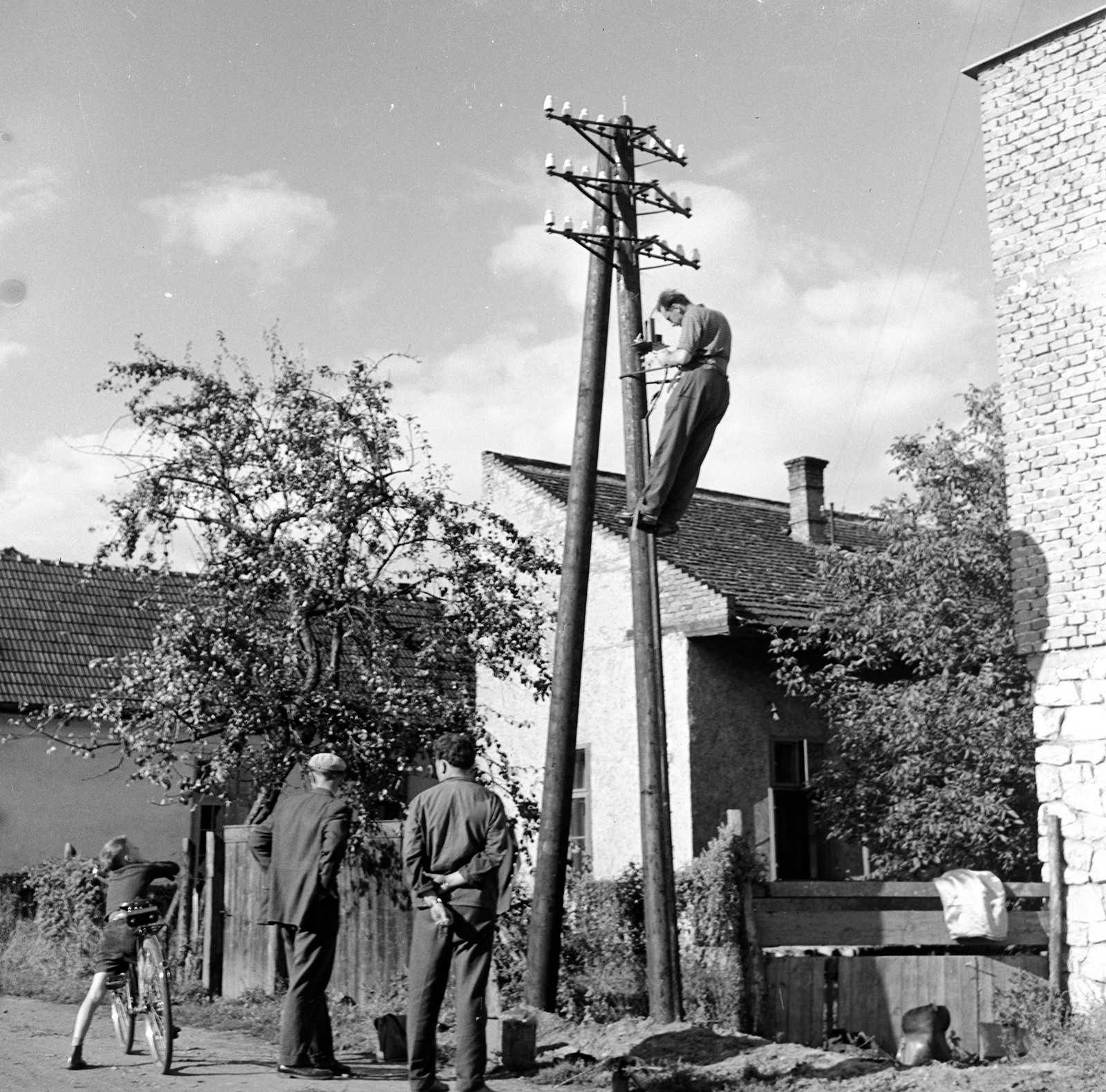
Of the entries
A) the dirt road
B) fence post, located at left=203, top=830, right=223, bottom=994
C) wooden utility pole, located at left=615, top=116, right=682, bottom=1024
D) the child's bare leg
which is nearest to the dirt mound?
wooden utility pole, located at left=615, top=116, right=682, bottom=1024

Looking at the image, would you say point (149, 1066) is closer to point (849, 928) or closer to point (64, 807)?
point (849, 928)

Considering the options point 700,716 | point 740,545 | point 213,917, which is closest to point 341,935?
point 213,917

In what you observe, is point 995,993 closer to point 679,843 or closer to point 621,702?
point 679,843

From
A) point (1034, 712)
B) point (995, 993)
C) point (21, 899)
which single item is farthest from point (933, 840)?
point (21, 899)

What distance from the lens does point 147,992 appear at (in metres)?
8.98

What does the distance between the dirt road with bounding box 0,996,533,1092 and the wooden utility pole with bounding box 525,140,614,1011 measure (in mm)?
1321

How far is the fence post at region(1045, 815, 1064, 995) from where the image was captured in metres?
11.7

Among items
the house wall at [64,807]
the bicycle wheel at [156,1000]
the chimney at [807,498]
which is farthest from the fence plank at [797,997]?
the house wall at [64,807]

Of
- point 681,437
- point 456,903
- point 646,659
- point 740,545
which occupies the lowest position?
point 456,903

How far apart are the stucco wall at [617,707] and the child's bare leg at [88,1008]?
7.83m

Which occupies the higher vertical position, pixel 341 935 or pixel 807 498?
pixel 807 498

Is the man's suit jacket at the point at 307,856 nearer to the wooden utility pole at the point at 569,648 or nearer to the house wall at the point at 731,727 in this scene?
the wooden utility pole at the point at 569,648

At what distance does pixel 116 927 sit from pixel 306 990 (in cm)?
181

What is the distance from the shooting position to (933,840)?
1420cm
